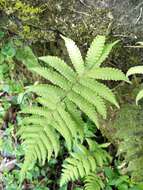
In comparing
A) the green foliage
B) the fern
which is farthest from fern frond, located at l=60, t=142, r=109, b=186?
the green foliage

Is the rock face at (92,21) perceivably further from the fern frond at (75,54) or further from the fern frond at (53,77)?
the fern frond at (53,77)

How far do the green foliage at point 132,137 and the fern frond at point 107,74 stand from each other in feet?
1.63

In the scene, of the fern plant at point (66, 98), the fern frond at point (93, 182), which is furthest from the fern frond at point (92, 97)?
the fern frond at point (93, 182)

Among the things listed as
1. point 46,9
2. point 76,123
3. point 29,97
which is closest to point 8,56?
point 29,97

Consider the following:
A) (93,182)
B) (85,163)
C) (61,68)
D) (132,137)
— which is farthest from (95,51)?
(93,182)

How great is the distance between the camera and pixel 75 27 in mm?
2979

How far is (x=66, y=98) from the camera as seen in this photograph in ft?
9.52

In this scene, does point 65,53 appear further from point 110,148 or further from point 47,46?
point 110,148

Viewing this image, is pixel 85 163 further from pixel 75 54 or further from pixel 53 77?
pixel 75 54

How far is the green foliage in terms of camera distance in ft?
10.3

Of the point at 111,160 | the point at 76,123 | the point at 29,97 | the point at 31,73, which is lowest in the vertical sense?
the point at 111,160

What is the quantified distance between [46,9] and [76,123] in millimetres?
906

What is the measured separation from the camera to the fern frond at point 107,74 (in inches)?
109

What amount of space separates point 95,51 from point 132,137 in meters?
0.80
